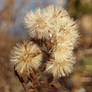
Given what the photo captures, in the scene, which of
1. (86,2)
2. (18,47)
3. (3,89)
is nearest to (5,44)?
(3,89)

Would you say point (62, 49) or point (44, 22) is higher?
point (44, 22)

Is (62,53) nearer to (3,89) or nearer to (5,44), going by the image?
(3,89)

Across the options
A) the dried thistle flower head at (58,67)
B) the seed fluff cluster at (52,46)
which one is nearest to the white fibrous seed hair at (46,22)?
the seed fluff cluster at (52,46)

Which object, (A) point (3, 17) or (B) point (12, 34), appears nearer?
(A) point (3, 17)

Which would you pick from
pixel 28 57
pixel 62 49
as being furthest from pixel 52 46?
pixel 28 57

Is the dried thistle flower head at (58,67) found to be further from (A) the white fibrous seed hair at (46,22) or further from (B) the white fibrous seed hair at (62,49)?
(A) the white fibrous seed hair at (46,22)

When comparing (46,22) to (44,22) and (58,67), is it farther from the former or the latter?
(58,67)

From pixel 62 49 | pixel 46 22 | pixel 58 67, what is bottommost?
pixel 58 67
